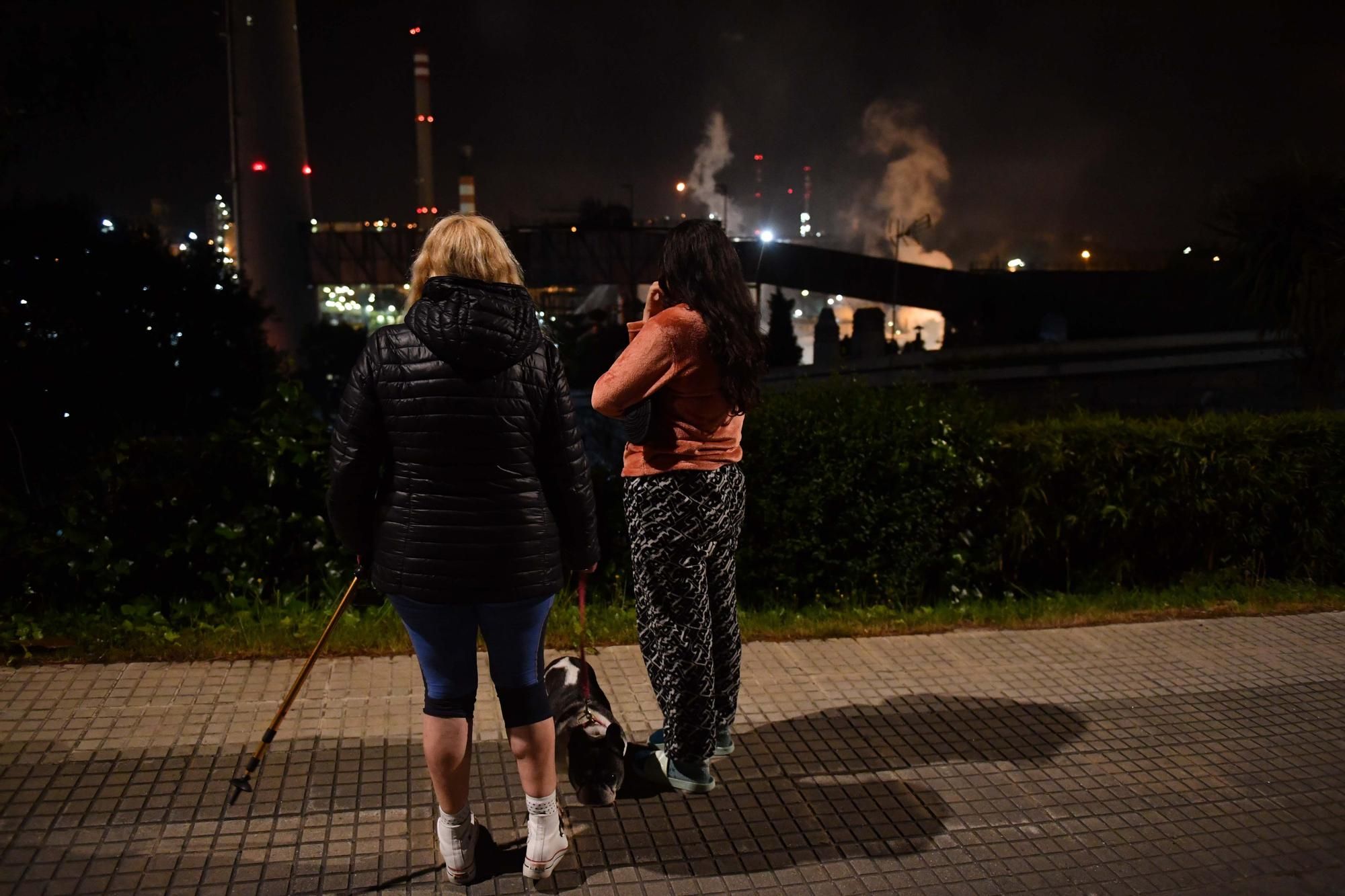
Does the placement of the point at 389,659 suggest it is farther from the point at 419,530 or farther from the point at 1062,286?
the point at 1062,286

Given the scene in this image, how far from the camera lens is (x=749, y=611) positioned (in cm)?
629

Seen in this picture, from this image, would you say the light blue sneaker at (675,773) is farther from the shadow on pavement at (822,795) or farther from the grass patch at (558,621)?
the grass patch at (558,621)

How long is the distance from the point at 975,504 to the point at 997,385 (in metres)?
22.9

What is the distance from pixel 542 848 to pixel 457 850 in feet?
0.81

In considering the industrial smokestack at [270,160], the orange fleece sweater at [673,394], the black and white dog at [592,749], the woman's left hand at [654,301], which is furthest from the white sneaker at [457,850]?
the industrial smokestack at [270,160]

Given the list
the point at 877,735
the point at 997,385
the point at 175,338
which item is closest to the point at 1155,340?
the point at 997,385

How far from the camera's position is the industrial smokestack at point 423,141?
268 ft

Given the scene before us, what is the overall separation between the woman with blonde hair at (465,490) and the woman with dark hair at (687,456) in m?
0.57

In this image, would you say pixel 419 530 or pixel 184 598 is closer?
pixel 419 530

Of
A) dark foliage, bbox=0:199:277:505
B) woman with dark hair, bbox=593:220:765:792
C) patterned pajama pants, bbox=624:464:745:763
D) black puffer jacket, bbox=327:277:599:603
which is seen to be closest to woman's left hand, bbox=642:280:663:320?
woman with dark hair, bbox=593:220:765:792

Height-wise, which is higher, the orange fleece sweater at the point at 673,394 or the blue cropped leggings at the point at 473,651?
the orange fleece sweater at the point at 673,394

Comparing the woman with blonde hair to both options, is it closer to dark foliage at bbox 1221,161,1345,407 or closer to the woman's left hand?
the woman's left hand

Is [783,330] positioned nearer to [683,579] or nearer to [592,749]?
[683,579]

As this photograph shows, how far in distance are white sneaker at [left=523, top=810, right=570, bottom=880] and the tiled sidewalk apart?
77mm
